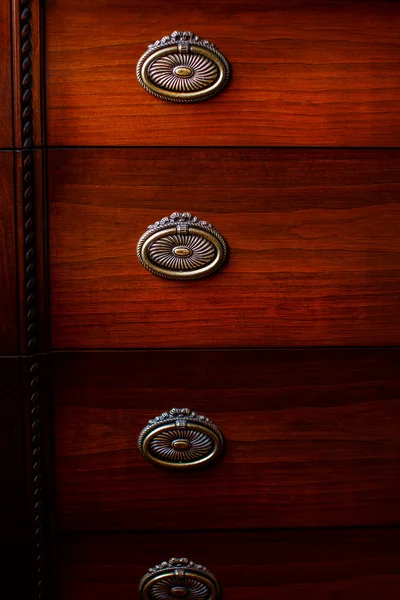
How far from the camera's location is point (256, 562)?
60cm

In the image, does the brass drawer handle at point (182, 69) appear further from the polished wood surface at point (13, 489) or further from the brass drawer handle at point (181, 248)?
the polished wood surface at point (13, 489)

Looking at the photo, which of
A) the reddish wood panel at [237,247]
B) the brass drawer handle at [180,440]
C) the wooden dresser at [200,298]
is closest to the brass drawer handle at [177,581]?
the wooden dresser at [200,298]

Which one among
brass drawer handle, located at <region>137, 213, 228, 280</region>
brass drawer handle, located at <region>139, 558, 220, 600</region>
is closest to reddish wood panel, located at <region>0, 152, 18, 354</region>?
brass drawer handle, located at <region>137, 213, 228, 280</region>

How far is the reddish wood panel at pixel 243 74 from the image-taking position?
55cm

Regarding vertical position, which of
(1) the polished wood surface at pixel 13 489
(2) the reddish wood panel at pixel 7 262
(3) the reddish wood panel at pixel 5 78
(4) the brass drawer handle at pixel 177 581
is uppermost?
(3) the reddish wood panel at pixel 5 78

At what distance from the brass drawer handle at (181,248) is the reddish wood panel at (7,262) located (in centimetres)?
12

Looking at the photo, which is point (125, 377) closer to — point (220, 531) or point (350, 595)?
point (220, 531)

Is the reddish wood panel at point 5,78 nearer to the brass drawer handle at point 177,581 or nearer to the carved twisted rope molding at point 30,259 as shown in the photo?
the carved twisted rope molding at point 30,259

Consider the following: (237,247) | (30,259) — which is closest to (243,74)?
(237,247)

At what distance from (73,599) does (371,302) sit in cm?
42

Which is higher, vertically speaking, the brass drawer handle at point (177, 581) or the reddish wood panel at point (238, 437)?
the reddish wood panel at point (238, 437)

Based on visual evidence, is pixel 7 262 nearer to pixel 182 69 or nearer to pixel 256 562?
pixel 182 69

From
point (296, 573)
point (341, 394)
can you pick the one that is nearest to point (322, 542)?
point (296, 573)

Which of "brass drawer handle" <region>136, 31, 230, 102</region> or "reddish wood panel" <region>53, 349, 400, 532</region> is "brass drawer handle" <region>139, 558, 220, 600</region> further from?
"brass drawer handle" <region>136, 31, 230, 102</region>
